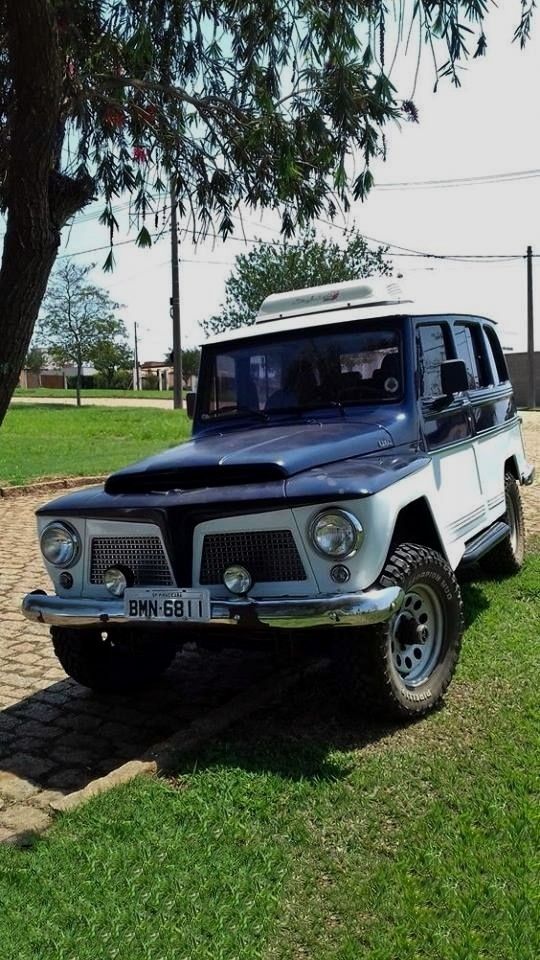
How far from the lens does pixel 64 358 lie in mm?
37531

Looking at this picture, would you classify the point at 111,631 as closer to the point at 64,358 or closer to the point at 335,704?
the point at 335,704

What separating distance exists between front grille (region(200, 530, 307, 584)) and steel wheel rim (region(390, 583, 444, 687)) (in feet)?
2.08

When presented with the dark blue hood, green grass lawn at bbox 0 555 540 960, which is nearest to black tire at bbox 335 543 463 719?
green grass lawn at bbox 0 555 540 960

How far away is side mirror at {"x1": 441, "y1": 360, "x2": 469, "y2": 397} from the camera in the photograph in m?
4.90

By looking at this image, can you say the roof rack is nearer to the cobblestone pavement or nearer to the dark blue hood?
the dark blue hood

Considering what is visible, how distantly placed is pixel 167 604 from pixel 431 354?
241 centimetres

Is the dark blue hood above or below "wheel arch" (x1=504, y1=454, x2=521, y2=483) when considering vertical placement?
above

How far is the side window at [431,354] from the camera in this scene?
4.97 m

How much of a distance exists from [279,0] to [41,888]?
3.98m

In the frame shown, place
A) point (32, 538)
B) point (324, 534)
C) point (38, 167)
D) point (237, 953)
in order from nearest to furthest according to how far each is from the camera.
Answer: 1. point (237, 953)
2. point (38, 167)
3. point (324, 534)
4. point (32, 538)

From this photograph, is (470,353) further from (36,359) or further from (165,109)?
(36,359)

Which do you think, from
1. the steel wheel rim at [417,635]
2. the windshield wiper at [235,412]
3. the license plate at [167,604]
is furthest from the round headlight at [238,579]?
the windshield wiper at [235,412]

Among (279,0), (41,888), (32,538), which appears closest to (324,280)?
(32,538)

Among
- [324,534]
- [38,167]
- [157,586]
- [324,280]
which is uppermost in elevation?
[324,280]
